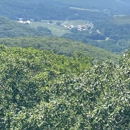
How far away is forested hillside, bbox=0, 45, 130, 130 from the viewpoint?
66.6 feet

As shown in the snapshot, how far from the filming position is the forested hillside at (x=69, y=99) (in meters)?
20.3

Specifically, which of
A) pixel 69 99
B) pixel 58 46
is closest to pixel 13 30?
pixel 58 46

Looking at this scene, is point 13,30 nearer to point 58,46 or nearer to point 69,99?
point 58,46

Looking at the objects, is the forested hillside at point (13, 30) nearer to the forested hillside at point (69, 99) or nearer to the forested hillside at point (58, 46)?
the forested hillside at point (58, 46)

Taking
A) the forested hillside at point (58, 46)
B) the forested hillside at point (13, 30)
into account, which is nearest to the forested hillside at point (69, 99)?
the forested hillside at point (58, 46)

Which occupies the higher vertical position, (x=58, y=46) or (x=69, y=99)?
(x=69, y=99)

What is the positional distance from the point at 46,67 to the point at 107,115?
Answer: 59.8ft

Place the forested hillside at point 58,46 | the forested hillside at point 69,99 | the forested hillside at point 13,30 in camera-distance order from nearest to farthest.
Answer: the forested hillside at point 69,99 → the forested hillside at point 58,46 → the forested hillside at point 13,30

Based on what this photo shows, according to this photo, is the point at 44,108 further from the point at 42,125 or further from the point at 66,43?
the point at 66,43

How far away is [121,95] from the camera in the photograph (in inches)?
800

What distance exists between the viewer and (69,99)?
2366cm

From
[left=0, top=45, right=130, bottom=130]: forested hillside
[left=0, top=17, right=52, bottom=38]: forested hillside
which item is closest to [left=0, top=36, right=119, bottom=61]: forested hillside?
[left=0, top=45, right=130, bottom=130]: forested hillside

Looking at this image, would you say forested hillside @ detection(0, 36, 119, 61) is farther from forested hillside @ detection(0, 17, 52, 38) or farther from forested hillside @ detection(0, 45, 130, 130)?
forested hillside @ detection(0, 17, 52, 38)

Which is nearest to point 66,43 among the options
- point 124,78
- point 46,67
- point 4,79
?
point 46,67
